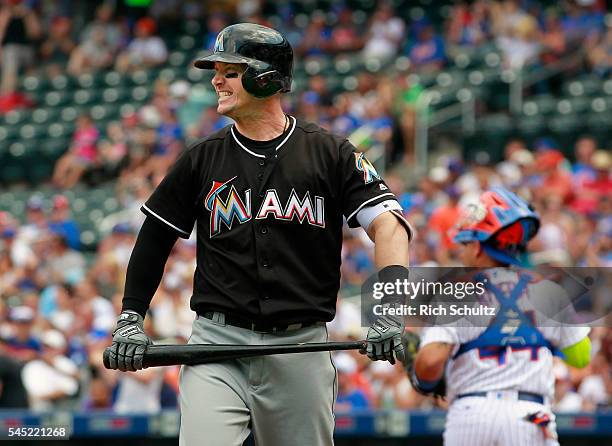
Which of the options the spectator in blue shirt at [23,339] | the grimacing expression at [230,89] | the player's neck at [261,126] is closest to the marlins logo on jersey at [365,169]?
the player's neck at [261,126]

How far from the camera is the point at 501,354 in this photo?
5.11 m

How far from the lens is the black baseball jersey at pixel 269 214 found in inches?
181

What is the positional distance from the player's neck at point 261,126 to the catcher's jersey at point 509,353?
1023 millimetres

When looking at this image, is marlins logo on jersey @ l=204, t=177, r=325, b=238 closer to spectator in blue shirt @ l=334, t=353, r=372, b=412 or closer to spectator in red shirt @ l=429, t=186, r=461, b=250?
spectator in blue shirt @ l=334, t=353, r=372, b=412

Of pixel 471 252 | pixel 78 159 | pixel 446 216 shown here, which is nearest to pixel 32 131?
pixel 78 159

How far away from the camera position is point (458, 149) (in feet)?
48.5

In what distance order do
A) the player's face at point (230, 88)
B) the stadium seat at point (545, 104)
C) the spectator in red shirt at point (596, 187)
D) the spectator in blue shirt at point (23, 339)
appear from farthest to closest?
the stadium seat at point (545, 104), the spectator in red shirt at point (596, 187), the spectator in blue shirt at point (23, 339), the player's face at point (230, 88)

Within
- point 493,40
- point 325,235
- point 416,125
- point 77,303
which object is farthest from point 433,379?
point 493,40

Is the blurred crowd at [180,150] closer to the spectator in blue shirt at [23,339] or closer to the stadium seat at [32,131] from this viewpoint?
the spectator in blue shirt at [23,339]

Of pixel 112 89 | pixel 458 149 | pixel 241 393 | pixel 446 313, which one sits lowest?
pixel 241 393

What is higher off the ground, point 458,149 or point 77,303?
point 458,149

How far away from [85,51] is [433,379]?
50.6 feet

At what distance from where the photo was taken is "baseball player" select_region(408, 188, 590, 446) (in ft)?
16.7

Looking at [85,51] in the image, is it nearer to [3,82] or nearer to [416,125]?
[3,82]
